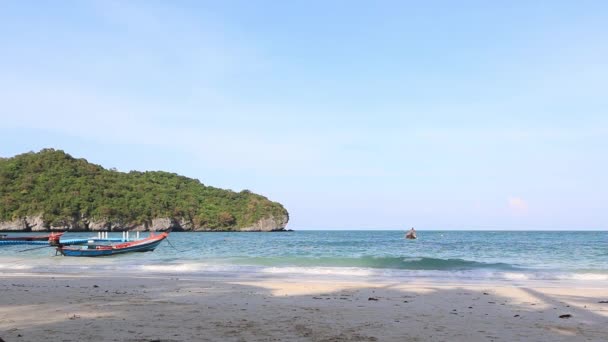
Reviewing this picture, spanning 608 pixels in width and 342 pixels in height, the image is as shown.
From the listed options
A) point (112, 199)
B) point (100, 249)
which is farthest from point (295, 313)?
point (112, 199)

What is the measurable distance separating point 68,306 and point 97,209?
109 metres

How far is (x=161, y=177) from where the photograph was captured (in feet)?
472

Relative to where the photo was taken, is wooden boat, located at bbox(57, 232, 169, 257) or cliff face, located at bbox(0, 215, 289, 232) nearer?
wooden boat, located at bbox(57, 232, 169, 257)

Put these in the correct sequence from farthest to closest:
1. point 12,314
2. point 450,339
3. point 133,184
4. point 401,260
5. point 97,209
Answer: point 133,184
point 97,209
point 401,260
point 12,314
point 450,339

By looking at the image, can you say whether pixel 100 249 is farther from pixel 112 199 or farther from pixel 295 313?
pixel 112 199

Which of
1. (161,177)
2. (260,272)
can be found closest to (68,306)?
(260,272)

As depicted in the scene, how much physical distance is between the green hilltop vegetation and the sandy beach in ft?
327

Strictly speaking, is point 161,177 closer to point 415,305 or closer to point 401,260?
point 401,260

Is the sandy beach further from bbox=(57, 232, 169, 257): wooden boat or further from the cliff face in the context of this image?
the cliff face

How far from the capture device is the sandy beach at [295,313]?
6855mm

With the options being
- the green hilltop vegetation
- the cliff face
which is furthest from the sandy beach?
the green hilltop vegetation

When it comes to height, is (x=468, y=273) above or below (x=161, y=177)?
below

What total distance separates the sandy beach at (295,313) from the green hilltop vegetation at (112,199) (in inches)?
3918

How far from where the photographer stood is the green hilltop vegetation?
10112cm
